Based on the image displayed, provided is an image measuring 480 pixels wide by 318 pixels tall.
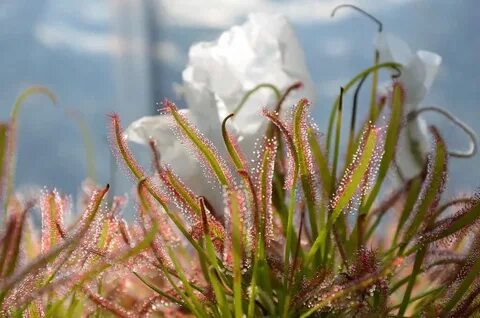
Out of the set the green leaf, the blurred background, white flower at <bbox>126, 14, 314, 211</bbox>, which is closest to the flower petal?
white flower at <bbox>126, 14, 314, 211</bbox>

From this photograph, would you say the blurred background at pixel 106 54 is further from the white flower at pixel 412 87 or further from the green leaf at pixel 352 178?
the green leaf at pixel 352 178

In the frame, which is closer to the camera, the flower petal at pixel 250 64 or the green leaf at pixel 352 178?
the green leaf at pixel 352 178

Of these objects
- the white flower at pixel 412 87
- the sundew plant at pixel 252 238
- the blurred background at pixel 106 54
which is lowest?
the sundew plant at pixel 252 238

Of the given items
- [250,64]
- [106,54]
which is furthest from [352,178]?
[106,54]

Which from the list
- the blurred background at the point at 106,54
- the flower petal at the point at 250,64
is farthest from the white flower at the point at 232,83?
the blurred background at the point at 106,54

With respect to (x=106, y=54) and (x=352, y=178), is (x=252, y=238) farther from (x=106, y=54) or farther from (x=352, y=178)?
(x=106, y=54)

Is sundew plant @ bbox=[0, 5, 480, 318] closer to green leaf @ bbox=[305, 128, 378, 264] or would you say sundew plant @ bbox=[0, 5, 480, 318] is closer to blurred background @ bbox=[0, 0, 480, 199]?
green leaf @ bbox=[305, 128, 378, 264]

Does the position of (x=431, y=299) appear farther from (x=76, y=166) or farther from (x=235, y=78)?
(x=76, y=166)
